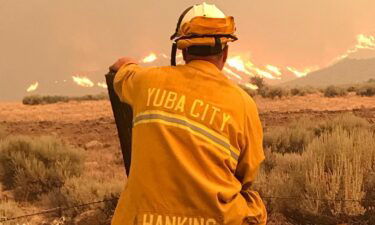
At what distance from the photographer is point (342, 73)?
151875 mm

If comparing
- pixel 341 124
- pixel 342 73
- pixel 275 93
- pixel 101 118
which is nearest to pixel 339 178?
pixel 341 124

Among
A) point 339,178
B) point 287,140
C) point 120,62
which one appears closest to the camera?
point 120,62

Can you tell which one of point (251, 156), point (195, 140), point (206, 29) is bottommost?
point (251, 156)

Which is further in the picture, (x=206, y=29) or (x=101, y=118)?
(x=101, y=118)

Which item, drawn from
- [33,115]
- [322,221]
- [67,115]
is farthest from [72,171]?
[33,115]

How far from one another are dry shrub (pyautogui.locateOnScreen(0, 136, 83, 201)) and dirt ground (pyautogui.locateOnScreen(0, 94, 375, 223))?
0.49 metres

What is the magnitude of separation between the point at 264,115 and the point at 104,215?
33.1 ft

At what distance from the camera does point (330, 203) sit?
533 centimetres

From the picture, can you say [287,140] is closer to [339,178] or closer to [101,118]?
[339,178]

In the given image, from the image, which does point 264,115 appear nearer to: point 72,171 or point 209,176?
point 72,171

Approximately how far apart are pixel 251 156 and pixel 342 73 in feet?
514

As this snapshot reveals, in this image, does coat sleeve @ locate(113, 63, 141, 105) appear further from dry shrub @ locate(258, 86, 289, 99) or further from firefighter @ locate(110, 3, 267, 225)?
dry shrub @ locate(258, 86, 289, 99)

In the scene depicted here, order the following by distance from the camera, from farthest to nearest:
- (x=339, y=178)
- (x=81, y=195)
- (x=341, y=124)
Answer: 1. (x=341, y=124)
2. (x=81, y=195)
3. (x=339, y=178)

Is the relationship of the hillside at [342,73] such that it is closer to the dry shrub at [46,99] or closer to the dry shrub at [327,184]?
the dry shrub at [46,99]
